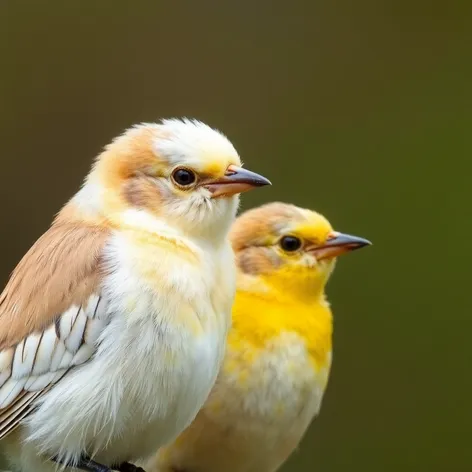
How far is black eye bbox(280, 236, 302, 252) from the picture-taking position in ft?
8.61

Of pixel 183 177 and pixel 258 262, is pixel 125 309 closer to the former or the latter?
pixel 183 177

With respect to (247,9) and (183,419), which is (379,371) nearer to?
(247,9)

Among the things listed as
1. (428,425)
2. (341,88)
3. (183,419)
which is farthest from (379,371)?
(183,419)

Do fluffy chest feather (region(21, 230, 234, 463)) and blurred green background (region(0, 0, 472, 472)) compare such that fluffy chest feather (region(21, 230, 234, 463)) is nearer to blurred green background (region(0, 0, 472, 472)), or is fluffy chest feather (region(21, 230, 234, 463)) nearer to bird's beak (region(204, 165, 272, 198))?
bird's beak (region(204, 165, 272, 198))

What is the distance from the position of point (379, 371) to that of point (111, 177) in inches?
107

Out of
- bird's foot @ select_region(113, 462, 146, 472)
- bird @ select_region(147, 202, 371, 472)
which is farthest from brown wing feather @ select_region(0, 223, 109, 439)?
bird @ select_region(147, 202, 371, 472)

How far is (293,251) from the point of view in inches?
104

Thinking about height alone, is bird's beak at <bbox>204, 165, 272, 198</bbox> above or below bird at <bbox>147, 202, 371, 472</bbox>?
above

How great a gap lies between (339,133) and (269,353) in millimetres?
2229

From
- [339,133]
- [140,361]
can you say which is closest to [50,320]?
[140,361]

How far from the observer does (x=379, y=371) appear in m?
4.59

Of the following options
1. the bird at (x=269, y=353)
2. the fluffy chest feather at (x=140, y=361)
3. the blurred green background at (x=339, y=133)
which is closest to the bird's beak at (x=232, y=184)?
the fluffy chest feather at (x=140, y=361)

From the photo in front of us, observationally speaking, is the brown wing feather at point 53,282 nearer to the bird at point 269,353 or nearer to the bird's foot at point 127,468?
the bird's foot at point 127,468

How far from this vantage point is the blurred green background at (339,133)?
438cm
